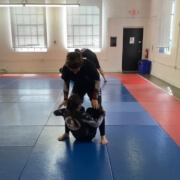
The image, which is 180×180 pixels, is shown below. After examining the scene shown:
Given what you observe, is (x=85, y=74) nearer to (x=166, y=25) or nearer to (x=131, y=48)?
(x=166, y=25)

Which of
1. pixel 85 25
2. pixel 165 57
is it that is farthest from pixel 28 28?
pixel 165 57

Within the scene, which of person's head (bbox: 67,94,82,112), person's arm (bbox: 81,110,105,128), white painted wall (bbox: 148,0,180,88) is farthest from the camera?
white painted wall (bbox: 148,0,180,88)

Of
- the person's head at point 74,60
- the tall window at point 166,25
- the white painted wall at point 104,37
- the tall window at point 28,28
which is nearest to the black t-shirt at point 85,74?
the person's head at point 74,60

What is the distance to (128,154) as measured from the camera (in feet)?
8.79

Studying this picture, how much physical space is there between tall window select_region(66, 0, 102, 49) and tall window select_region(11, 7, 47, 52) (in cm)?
125

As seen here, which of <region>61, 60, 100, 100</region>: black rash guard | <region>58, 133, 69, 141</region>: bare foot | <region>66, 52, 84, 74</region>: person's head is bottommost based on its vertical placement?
<region>58, 133, 69, 141</region>: bare foot

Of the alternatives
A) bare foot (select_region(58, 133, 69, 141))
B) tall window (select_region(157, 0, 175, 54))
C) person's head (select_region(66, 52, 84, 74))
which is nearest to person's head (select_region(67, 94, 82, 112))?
person's head (select_region(66, 52, 84, 74))

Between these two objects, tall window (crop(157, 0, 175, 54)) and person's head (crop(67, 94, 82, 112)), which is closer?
person's head (crop(67, 94, 82, 112))

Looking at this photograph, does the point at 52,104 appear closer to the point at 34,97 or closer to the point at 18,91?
the point at 34,97

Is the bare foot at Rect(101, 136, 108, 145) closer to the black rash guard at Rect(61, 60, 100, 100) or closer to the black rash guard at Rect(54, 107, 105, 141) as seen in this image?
the black rash guard at Rect(54, 107, 105, 141)

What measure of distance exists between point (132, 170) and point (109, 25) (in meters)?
8.52

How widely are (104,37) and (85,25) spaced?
1.08 metres

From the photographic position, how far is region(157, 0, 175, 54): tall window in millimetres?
7281

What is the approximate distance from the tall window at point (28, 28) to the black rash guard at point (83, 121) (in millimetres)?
7873
